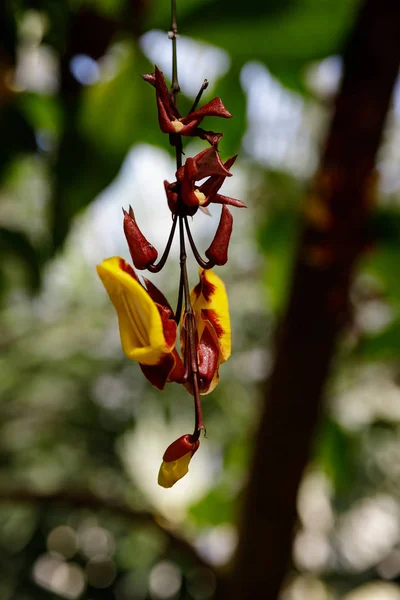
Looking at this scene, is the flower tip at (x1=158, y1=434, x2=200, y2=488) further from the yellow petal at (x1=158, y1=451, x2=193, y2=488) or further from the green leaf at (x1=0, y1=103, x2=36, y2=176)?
the green leaf at (x1=0, y1=103, x2=36, y2=176)

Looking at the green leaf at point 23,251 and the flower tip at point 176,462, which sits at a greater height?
the flower tip at point 176,462

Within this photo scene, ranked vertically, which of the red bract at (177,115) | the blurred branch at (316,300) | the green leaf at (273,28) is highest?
the green leaf at (273,28)

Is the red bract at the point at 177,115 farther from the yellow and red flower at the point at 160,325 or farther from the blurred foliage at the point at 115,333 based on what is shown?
the blurred foliage at the point at 115,333

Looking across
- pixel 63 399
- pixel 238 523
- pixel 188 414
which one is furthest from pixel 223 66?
pixel 63 399

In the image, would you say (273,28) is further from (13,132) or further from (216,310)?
(216,310)

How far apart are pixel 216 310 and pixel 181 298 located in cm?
1

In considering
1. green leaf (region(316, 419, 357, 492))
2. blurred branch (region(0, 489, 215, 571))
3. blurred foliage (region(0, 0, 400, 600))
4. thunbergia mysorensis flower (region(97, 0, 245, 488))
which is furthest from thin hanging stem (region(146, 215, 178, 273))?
green leaf (region(316, 419, 357, 492))

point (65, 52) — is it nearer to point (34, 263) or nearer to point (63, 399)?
point (34, 263)

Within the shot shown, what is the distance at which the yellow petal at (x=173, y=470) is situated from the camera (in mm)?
194

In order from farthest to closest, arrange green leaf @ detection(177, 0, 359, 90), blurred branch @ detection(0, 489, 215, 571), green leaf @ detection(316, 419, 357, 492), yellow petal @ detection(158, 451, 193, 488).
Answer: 1. green leaf @ detection(316, 419, 357, 492)
2. blurred branch @ detection(0, 489, 215, 571)
3. green leaf @ detection(177, 0, 359, 90)
4. yellow petal @ detection(158, 451, 193, 488)

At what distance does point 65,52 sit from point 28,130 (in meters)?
0.11

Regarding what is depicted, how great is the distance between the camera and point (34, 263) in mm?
701

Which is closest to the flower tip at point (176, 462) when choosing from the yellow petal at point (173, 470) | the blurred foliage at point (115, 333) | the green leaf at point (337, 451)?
the yellow petal at point (173, 470)

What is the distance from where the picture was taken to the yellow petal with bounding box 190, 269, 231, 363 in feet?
0.72
